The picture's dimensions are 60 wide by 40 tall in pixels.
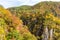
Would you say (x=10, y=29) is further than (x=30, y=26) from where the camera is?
No

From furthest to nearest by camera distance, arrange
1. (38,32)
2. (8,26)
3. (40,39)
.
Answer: (38,32) < (40,39) < (8,26)

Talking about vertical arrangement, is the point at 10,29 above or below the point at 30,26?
above

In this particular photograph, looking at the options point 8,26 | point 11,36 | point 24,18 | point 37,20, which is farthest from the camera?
point 24,18

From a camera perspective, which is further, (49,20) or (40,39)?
(49,20)

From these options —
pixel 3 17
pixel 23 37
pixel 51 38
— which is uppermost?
pixel 3 17

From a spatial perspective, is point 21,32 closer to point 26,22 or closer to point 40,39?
point 40,39

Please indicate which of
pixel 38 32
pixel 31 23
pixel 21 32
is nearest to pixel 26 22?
pixel 31 23

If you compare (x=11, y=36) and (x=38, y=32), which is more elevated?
(x=11, y=36)

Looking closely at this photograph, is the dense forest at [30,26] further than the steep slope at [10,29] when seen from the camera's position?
Yes

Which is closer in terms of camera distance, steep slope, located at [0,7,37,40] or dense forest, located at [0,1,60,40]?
steep slope, located at [0,7,37,40]

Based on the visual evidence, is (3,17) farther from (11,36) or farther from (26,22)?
(26,22)
